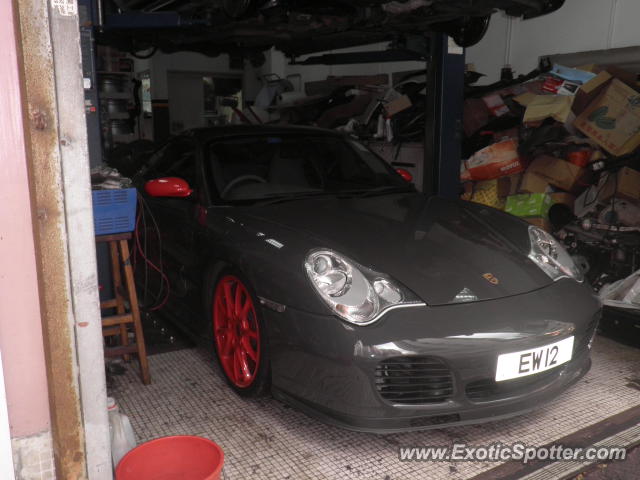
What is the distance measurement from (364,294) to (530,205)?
2966 millimetres

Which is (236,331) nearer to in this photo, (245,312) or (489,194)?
(245,312)

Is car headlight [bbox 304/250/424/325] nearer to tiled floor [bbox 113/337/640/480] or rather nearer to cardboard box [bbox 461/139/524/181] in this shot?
tiled floor [bbox 113/337/640/480]

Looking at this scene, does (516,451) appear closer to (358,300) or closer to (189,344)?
(358,300)

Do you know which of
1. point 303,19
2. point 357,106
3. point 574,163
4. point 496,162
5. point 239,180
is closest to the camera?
point 239,180

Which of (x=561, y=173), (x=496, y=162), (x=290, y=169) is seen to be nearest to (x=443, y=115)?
(x=496, y=162)

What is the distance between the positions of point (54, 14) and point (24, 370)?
3.14ft

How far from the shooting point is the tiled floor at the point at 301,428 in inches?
83.7

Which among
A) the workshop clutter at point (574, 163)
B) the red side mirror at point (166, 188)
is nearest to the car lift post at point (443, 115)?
the workshop clutter at point (574, 163)

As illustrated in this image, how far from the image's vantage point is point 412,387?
2.02m

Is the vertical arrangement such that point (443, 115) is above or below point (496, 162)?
above

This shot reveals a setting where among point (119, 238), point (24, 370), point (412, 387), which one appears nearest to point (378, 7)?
point (119, 238)

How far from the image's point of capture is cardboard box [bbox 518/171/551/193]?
4793 millimetres

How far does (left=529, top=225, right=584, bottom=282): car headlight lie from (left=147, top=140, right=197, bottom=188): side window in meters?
1.67

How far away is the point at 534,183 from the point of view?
4816mm
